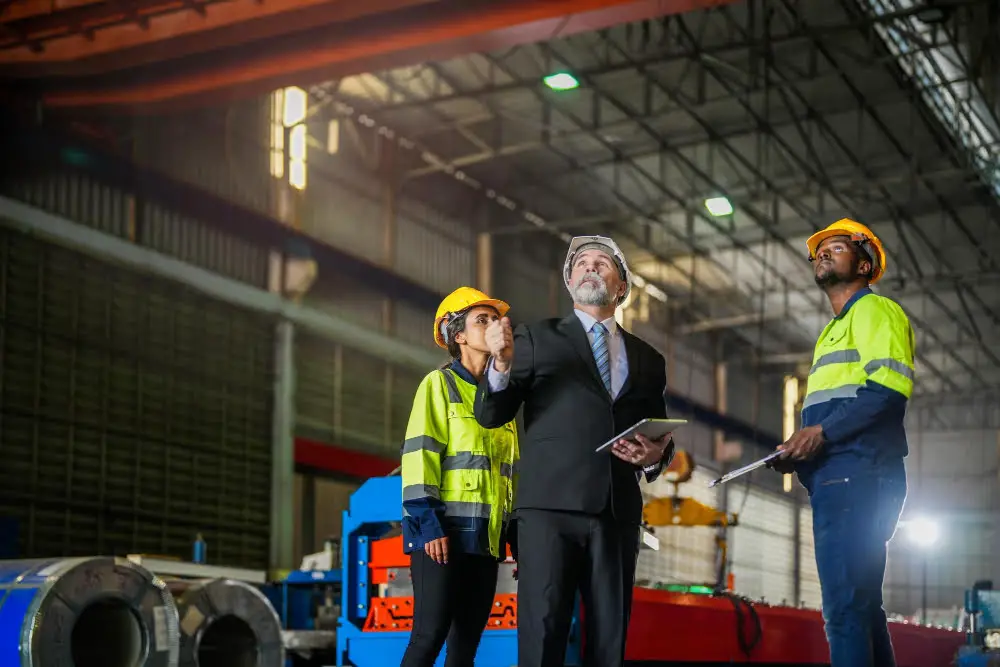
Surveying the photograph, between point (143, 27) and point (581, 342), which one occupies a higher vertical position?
point (143, 27)

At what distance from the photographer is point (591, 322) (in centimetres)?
420

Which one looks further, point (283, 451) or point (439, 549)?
point (283, 451)

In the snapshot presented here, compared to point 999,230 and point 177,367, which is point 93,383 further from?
point 999,230

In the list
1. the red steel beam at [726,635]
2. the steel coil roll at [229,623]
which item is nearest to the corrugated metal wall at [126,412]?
the steel coil roll at [229,623]

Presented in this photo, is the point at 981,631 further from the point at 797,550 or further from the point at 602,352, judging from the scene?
the point at 797,550

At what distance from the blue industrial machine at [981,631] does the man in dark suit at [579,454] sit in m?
4.82

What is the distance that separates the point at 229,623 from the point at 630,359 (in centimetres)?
556

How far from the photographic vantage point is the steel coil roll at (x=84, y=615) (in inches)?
277

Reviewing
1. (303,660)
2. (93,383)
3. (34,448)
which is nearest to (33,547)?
(34,448)

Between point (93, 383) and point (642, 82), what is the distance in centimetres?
1045

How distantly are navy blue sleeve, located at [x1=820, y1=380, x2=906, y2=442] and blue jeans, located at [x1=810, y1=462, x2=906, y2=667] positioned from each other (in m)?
0.15

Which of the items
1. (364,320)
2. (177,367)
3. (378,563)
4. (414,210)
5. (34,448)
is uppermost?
(414,210)

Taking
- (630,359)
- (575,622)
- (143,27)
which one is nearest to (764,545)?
(143,27)

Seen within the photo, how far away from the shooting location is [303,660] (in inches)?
424
